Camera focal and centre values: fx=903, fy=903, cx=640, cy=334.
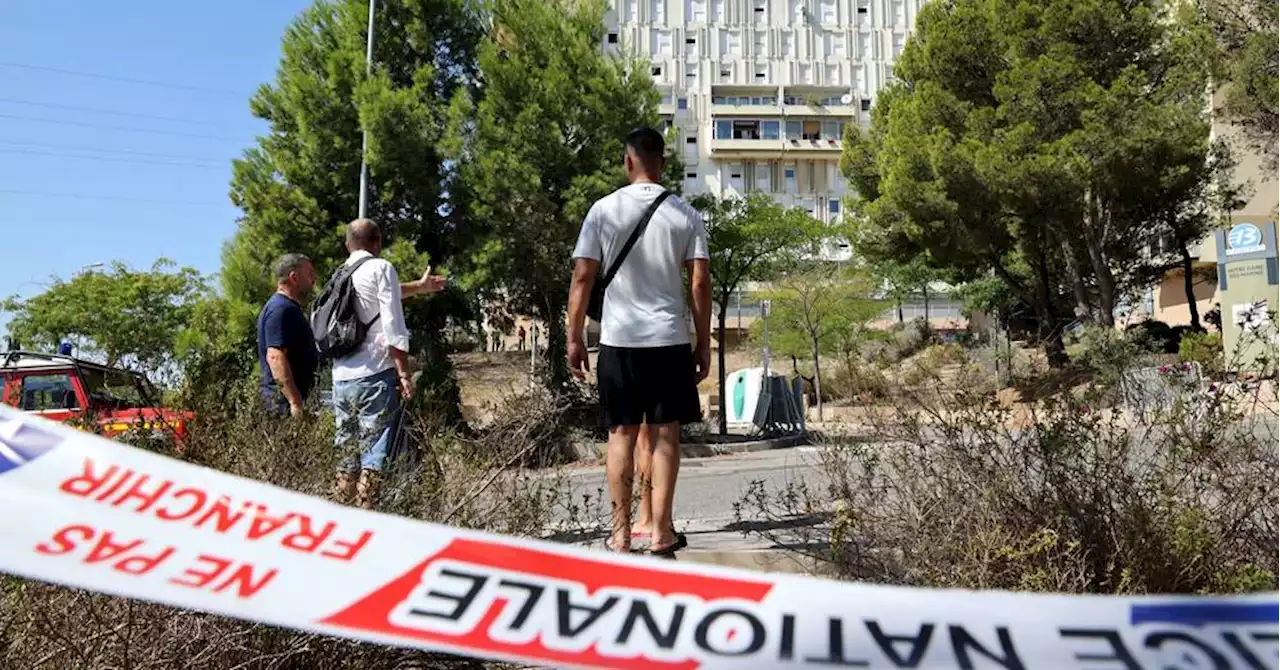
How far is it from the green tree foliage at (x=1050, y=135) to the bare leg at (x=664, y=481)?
62.3ft

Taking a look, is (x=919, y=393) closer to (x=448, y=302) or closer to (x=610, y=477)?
(x=610, y=477)

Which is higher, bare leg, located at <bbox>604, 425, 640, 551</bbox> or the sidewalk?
bare leg, located at <bbox>604, 425, 640, 551</bbox>

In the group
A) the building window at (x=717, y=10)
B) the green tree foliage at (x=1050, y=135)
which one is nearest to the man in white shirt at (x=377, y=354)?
the green tree foliage at (x=1050, y=135)

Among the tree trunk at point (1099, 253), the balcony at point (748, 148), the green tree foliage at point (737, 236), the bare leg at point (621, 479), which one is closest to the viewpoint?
the bare leg at point (621, 479)

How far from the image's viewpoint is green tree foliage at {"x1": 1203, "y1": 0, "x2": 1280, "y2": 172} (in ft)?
63.9

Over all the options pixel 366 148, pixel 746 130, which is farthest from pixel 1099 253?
pixel 746 130

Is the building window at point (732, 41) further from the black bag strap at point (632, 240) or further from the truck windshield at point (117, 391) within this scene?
the truck windshield at point (117, 391)

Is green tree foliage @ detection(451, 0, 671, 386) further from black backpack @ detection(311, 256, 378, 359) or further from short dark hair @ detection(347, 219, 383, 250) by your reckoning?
black backpack @ detection(311, 256, 378, 359)

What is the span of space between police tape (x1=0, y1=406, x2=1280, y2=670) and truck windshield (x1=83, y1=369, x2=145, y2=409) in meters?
1.48

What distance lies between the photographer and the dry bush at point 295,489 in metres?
2.00

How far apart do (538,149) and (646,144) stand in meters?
11.8

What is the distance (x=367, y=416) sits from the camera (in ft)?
12.3

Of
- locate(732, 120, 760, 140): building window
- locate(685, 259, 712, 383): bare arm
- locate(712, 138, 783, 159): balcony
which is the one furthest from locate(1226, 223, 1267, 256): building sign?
locate(732, 120, 760, 140): building window

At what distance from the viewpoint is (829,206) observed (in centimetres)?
6569
